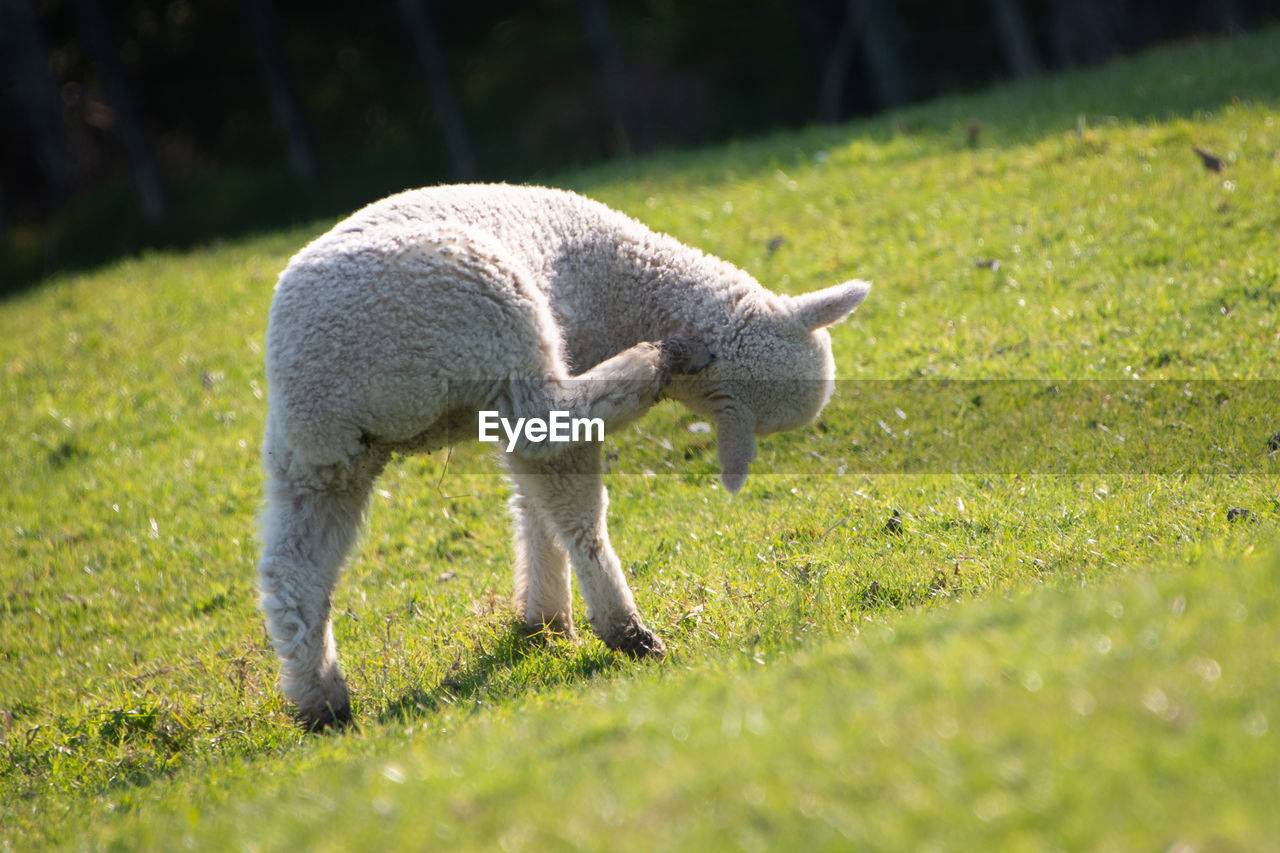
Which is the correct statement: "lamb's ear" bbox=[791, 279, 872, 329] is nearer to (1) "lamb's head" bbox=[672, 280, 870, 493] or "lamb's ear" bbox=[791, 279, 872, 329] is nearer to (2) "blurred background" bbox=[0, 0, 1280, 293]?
(1) "lamb's head" bbox=[672, 280, 870, 493]

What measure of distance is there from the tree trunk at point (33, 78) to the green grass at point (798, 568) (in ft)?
18.1

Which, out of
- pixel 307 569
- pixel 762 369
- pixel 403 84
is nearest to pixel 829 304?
pixel 762 369

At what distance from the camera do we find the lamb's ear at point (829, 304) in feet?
17.7

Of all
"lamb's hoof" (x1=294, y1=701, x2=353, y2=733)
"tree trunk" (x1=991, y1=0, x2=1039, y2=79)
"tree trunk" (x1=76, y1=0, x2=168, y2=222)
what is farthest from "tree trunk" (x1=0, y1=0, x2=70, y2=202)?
"lamb's hoof" (x1=294, y1=701, x2=353, y2=733)

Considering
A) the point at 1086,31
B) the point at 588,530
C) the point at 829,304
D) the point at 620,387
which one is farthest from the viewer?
the point at 1086,31

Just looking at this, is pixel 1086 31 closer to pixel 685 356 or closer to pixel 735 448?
pixel 735 448

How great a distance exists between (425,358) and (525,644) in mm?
1655

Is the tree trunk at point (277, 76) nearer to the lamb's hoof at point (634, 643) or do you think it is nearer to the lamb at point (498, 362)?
the lamb at point (498, 362)

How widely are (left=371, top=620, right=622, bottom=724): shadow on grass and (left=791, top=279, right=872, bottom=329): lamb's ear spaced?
181 cm

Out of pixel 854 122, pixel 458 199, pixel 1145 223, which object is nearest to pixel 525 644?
pixel 458 199

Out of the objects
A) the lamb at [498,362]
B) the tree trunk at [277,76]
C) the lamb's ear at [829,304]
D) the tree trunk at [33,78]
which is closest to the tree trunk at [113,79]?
the tree trunk at [33,78]

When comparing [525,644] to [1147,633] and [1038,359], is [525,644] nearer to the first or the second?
[1147,633]

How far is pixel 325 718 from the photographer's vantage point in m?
4.93

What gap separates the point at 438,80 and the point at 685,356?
1291 cm
